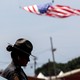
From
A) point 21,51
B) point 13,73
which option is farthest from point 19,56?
→ point 13,73

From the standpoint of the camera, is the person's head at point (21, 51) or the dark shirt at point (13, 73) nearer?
the dark shirt at point (13, 73)

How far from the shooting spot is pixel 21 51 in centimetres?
562

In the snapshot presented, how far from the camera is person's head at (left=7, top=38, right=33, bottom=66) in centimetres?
557

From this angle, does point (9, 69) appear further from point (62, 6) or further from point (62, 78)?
point (62, 78)

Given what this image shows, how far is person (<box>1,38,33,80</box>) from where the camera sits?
550 centimetres

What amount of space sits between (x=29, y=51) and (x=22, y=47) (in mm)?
98

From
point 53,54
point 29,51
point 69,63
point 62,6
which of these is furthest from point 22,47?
point 69,63

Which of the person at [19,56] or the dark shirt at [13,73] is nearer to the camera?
the dark shirt at [13,73]

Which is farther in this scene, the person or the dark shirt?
the person

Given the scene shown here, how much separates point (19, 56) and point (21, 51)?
0.07 meters

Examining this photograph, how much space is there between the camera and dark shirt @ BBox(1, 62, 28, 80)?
5.34 m

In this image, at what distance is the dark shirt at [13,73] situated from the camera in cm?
534

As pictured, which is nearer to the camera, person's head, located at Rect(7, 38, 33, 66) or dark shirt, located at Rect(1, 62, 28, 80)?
dark shirt, located at Rect(1, 62, 28, 80)

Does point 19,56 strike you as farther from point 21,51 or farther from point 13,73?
point 13,73
